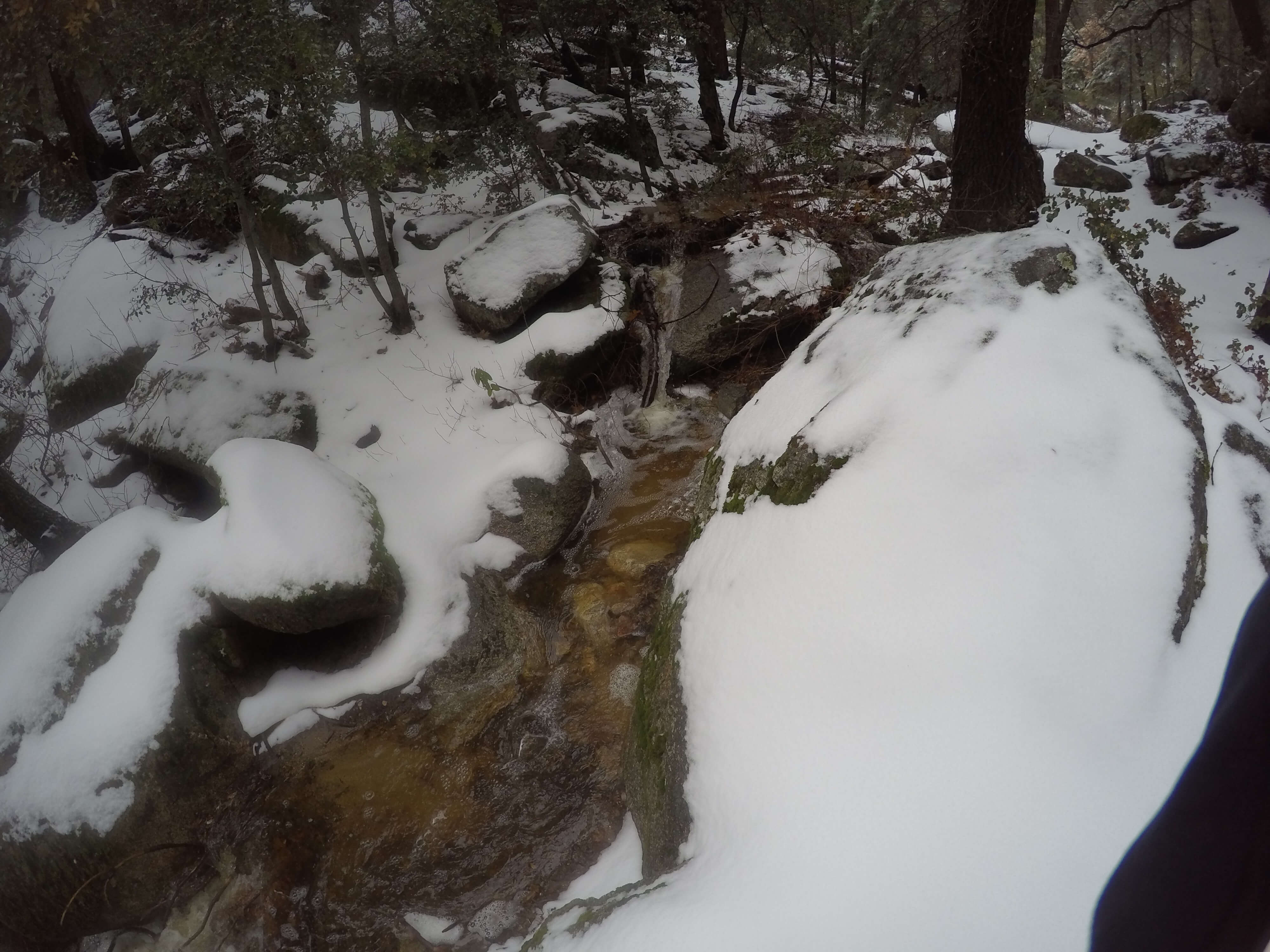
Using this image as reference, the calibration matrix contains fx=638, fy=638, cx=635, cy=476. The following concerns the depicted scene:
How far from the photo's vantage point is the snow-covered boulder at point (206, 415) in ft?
22.9

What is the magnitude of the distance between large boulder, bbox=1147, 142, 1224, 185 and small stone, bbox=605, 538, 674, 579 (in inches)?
330

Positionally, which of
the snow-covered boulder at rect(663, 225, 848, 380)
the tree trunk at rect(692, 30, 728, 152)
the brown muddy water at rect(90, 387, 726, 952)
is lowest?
the brown muddy water at rect(90, 387, 726, 952)

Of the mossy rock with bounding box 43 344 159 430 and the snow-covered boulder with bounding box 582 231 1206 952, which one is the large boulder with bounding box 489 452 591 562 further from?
the mossy rock with bounding box 43 344 159 430

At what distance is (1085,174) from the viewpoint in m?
8.37

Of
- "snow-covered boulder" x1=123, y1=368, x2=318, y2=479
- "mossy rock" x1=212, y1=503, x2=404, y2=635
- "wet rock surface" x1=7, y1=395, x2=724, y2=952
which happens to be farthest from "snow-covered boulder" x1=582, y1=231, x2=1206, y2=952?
"snow-covered boulder" x1=123, y1=368, x2=318, y2=479

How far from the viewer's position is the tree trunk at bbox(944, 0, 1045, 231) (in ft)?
16.7

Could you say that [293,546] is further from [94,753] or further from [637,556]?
[637,556]

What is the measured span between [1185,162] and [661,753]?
1019cm

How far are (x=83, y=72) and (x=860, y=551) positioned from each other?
7599 millimetres

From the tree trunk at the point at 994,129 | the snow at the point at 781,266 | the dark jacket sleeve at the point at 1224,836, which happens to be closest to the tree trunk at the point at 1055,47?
the snow at the point at 781,266

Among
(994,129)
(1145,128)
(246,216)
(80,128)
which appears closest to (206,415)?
(246,216)

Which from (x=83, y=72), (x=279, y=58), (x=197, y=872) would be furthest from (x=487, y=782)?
(x=83, y=72)

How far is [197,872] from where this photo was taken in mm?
4152

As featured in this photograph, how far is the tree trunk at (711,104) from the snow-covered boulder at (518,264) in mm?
5605
